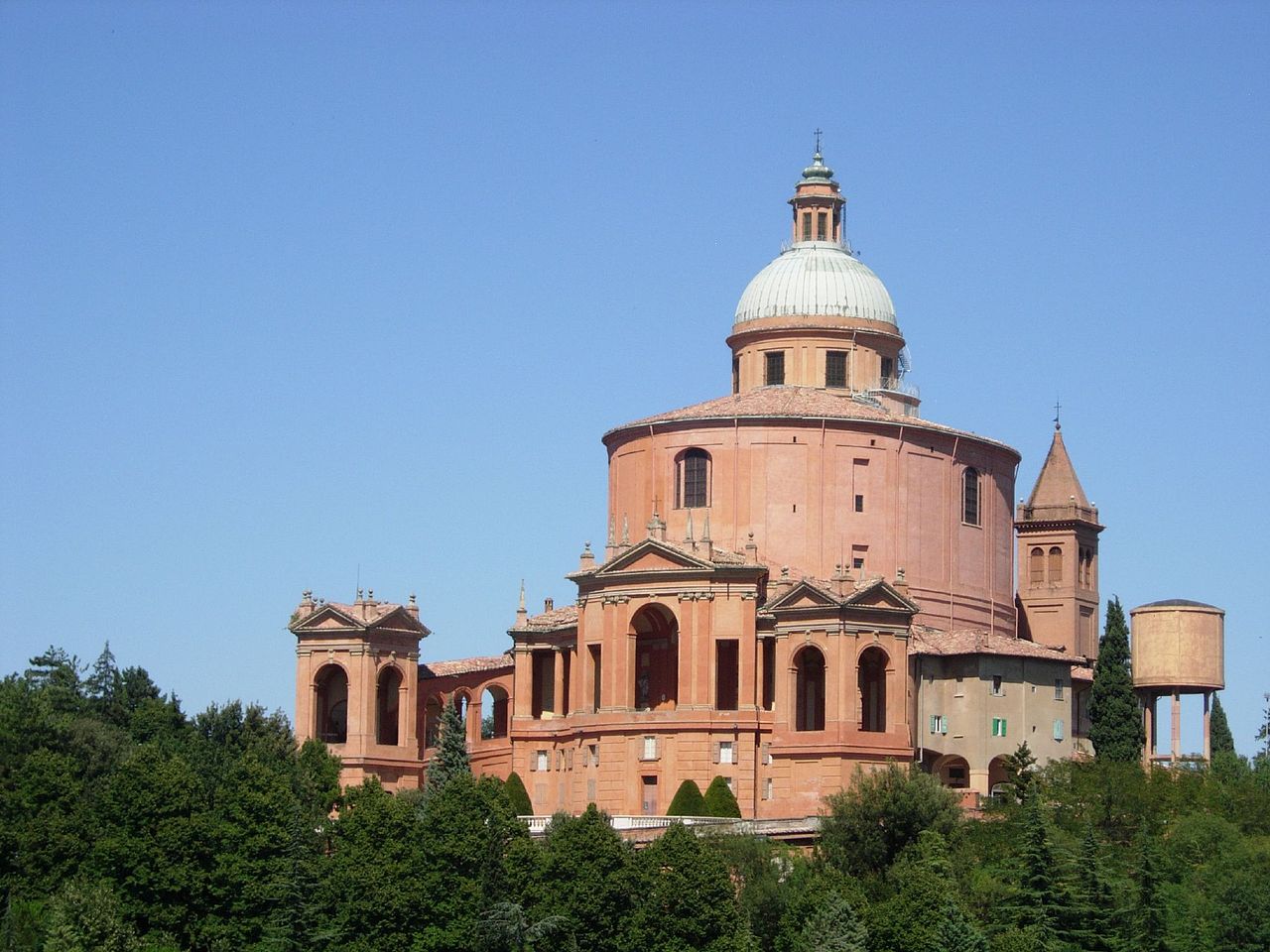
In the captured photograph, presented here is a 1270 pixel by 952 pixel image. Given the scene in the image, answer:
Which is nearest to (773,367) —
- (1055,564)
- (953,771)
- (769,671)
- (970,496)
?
(970,496)

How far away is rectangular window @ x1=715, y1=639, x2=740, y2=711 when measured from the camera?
103375 mm

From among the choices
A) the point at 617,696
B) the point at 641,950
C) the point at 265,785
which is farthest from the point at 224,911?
the point at 617,696

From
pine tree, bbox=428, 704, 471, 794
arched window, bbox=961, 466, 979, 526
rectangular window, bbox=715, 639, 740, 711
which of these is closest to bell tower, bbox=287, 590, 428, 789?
pine tree, bbox=428, 704, 471, 794

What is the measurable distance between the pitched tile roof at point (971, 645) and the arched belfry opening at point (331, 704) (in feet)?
65.7

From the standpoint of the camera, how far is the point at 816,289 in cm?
11475

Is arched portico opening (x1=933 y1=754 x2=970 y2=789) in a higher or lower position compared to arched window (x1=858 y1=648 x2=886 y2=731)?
lower

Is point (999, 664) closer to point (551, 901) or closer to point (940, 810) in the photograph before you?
point (940, 810)

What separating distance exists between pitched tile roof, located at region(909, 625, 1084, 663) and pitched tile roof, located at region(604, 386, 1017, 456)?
287 inches

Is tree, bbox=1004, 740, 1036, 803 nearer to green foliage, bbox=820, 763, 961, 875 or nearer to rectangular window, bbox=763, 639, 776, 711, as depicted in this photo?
green foliage, bbox=820, 763, 961, 875

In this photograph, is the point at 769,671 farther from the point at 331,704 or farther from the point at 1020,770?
the point at 331,704

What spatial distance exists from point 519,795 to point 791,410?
53.8 ft

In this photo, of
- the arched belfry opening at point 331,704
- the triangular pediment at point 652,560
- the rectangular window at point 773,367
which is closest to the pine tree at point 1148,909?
the triangular pediment at point 652,560

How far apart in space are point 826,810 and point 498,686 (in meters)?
21.1

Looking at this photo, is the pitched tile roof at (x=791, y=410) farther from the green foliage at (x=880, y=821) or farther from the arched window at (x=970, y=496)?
the green foliage at (x=880, y=821)
